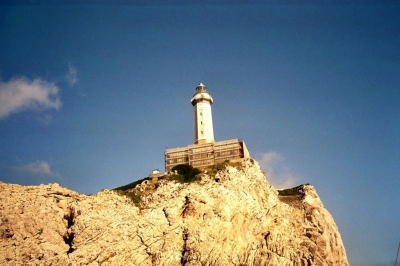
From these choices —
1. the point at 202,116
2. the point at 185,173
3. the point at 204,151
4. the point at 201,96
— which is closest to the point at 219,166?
the point at 185,173

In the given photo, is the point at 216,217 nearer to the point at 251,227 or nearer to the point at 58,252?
the point at 251,227

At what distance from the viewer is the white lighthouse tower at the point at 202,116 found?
5150 cm

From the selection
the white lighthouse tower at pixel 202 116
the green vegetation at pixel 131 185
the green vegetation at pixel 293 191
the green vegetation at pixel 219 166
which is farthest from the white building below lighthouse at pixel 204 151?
the green vegetation at pixel 293 191

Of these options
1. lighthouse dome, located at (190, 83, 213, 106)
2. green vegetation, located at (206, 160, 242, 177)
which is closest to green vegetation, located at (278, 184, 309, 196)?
green vegetation, located at (206, 160, 242, 177)

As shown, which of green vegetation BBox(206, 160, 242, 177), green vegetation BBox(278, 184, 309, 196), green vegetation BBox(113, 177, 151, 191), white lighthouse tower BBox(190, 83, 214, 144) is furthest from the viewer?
white lighthouse tower BBox(190, 83, 214, 144)

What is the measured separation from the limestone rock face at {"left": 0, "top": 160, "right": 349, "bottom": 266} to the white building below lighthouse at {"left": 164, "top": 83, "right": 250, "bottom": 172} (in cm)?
524

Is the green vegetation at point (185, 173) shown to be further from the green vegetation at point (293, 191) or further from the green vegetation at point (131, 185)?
the green vegetation at point (293, 191)

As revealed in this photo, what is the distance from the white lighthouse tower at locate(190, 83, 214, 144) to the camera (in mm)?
51500

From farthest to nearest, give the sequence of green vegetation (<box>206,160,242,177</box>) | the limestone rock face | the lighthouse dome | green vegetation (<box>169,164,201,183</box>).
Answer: the lighthouse dome
green vegetation (<box>206,160,242,177</box>)
green vegetation (<box>169,164,201,183</box>)
the limestone rock face

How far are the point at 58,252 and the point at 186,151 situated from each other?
878 inches

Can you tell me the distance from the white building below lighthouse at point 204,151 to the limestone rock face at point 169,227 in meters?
5.24

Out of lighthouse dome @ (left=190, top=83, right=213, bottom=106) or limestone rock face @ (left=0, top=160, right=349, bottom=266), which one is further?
lighthouse dome @ (left=190, top=83, right=213, bottom=106)

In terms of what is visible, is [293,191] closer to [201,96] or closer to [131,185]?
[201,96]

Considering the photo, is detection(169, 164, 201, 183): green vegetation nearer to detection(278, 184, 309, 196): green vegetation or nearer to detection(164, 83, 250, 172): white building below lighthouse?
detection(164, 83, 250, 172): white building below lighthouse
